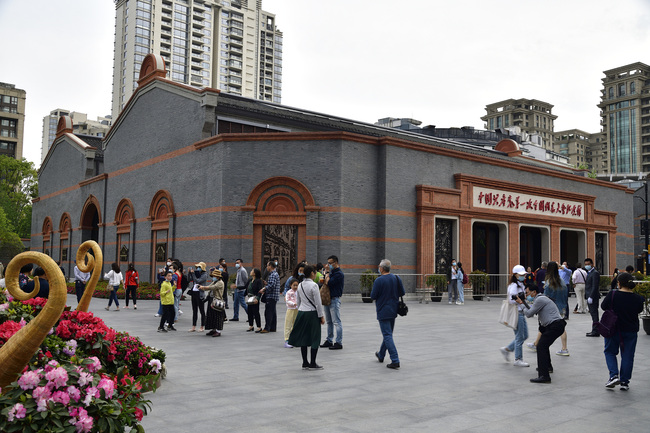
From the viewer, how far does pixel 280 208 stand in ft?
78.7

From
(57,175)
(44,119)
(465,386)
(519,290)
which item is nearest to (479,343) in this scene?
(519,290)

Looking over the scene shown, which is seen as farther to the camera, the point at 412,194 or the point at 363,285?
the point at 412,194

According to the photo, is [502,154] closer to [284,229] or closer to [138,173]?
[284,229]

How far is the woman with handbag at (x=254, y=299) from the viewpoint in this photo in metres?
13.6

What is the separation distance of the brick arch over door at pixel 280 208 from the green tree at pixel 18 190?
129 feet

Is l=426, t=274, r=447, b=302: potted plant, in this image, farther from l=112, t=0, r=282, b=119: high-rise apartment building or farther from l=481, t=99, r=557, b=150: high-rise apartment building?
l=481, t=99, r=557, b=150: high-rise apartment building

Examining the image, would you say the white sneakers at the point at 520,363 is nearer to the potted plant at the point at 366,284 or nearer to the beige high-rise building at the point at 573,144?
the potted plant at the point at 366,284

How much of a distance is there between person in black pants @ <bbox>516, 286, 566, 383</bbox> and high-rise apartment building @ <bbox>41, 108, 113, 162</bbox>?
69910mm

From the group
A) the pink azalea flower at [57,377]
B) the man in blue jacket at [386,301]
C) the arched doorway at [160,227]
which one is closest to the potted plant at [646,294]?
the man in blue jacket at [386,301]

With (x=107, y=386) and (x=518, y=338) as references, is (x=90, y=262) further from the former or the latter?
(x=518, y=338)

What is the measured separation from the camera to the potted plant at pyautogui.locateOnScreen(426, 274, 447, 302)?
78.5 ft

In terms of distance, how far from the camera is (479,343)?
1206cm

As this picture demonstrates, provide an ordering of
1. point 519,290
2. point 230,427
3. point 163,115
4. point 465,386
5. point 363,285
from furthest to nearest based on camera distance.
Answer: point 163,115 → point 363,285 → point 519,290 → point 465,386 → point 230,427

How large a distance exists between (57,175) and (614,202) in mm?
38947
